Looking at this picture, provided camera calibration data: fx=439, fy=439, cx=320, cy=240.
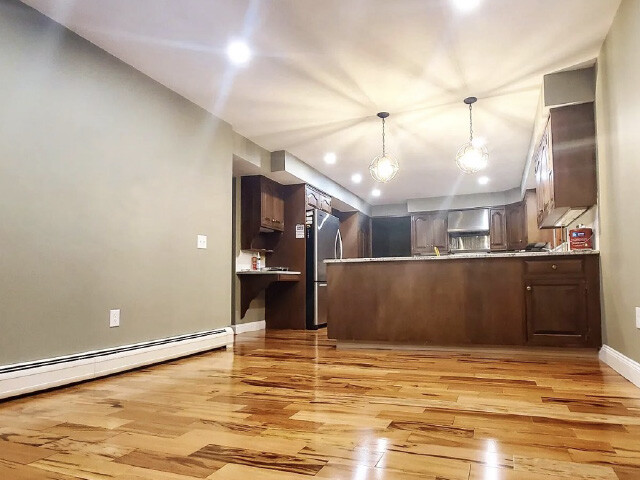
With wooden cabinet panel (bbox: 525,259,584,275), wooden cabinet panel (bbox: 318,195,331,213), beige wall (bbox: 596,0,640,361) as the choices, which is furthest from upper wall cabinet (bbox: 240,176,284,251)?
beige wall (bbox: 596,0,640,361)

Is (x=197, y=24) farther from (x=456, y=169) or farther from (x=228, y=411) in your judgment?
(x=456, y=169)

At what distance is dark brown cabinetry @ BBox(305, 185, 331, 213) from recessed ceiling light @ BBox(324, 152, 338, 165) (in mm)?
483

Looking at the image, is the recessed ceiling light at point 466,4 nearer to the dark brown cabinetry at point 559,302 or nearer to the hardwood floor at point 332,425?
the dark brown cabinetry at point 559,302

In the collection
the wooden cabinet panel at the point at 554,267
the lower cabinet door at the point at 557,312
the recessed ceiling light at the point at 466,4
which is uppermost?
the recessed ceiling light at the point at 466,4

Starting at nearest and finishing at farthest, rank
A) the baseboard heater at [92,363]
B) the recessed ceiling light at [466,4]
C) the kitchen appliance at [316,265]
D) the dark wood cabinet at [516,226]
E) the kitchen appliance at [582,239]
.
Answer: the baseboard heater at [92,363] → the recessed ceiling light at [466,4] → the kitchen appliance at [582,239] → the kitchen appliance at [316,265] → the dark wood cabinet at [516,226]

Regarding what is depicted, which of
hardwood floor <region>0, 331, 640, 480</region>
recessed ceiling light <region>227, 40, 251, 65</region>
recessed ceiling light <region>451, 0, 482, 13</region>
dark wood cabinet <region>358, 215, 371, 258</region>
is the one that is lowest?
hardwood floor <region>0, 331, 640, 480</region>

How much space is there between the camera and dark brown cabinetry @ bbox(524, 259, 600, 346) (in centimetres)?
344

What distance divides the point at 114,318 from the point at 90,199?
2.72ft

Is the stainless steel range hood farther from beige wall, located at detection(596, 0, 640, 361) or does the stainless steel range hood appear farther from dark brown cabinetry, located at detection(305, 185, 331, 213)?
beige wall, located at detection(596, 0, 640, 361)

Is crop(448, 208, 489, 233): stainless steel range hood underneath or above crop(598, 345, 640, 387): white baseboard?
above

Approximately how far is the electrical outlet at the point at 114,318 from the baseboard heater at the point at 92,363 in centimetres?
17

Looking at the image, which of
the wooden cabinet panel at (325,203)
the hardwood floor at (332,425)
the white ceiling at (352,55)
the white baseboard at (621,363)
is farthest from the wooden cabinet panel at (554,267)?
the wooden cabinet panel at (325,203)

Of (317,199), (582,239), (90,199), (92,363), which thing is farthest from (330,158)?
(92,363)

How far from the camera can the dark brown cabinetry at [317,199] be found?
6.24m
